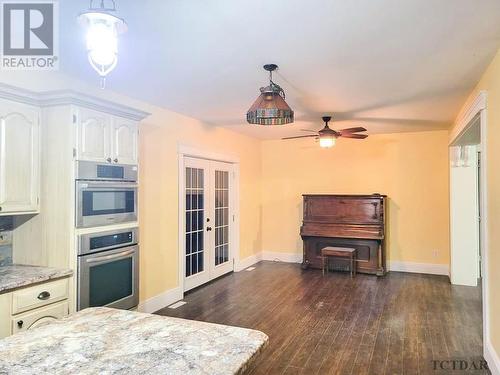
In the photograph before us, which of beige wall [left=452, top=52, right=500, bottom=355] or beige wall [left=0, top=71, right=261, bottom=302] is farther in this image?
beige wall [left=0, top=71, right=261, bottom=302]

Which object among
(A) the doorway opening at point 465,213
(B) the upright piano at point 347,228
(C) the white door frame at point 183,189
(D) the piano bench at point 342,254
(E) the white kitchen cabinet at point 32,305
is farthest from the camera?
(B) the upright piano at point 347,228

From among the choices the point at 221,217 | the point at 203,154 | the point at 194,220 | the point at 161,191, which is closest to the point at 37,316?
the point at 161,191

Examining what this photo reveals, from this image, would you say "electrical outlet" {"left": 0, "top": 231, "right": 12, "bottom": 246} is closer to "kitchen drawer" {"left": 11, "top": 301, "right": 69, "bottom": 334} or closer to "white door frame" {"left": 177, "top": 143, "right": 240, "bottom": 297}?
"kitchen drawer" {"left": 11, "top": 301, "right": 69, "bottom": 334}

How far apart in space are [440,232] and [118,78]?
5.51 metres

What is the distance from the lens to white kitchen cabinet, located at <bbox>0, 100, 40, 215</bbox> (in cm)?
255

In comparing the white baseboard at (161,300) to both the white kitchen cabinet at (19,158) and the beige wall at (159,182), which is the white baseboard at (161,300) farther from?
the white kitchen cabinet at (19,158)

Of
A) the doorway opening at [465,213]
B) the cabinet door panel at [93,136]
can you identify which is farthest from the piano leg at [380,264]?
the cabinet door panel at [93,136]

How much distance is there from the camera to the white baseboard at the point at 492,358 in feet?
8.65

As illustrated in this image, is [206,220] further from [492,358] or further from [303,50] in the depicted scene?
[492,358]

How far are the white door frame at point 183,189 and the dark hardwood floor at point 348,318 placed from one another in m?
0.47

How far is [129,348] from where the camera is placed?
1.28m

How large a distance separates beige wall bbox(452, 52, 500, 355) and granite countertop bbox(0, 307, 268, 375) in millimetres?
2281

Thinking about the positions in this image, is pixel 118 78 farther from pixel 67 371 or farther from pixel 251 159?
pixel 251 159

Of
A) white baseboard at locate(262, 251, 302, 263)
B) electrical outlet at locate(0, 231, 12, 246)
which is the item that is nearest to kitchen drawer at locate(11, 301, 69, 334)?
electrical outlet at locate(0, 231, 12, 246)
